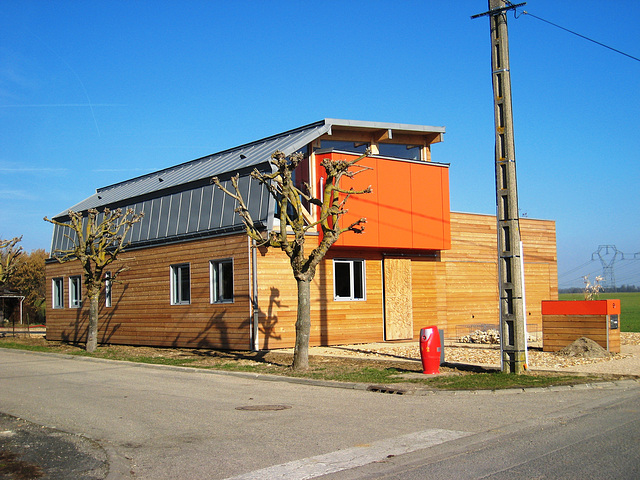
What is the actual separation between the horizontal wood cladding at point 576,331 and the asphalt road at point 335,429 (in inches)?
177

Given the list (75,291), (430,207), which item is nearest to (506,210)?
(430,207)

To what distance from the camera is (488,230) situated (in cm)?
2739

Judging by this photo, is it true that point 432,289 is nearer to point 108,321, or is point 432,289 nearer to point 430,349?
point 430,349

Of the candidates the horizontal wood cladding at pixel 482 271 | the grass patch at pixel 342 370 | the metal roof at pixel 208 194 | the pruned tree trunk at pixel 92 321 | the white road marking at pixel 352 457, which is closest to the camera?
the white road marking at pixel 352 457

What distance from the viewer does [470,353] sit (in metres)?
18.1

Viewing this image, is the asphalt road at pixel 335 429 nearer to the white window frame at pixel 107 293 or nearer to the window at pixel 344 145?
the window at pixel 344 145

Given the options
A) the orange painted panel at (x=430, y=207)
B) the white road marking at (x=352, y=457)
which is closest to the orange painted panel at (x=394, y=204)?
the orange painted panel at (x=430, y=207)

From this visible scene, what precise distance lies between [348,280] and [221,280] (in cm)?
428

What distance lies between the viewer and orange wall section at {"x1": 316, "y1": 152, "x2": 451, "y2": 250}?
21.1m

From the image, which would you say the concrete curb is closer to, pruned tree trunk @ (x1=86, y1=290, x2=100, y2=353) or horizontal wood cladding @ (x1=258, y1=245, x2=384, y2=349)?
horizontal wood cladding @ (x1=258, y1=245, x2=384, y2=349)

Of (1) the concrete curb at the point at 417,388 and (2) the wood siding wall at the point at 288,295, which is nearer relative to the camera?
(1) the concrete curb at the point at 417,388

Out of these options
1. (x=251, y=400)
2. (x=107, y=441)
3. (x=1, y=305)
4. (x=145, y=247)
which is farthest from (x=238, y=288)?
Answer: (x=1, y=305)

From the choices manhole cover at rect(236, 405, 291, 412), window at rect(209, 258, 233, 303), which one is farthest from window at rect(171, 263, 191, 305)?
manhole cover at rect(236, 405, 291, 412)

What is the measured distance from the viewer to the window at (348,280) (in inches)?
847
